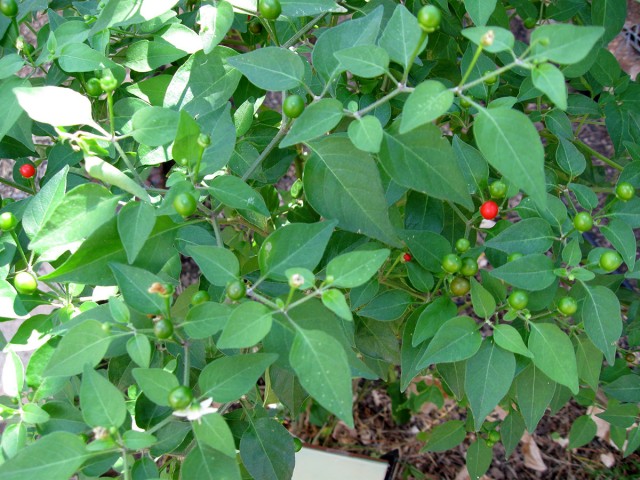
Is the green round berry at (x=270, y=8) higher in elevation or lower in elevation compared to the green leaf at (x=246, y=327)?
higher

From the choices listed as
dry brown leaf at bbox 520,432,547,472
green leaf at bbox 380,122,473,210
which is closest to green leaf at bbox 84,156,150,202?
green leaf at bbox 380,122,473,210

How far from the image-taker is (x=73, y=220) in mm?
758

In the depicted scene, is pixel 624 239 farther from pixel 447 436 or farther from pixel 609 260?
pixel 447 436

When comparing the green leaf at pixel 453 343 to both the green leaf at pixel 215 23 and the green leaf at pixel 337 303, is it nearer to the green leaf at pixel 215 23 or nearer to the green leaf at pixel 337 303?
the green leaf at pixel 337 303

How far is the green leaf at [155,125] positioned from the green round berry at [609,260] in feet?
1.99

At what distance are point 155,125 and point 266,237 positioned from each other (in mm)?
218

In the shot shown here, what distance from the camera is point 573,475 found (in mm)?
2020

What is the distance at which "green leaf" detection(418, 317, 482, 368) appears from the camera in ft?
2.77

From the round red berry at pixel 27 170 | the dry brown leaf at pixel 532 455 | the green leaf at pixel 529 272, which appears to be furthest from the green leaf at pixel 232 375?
the dry brown leaf at pixel 532 455

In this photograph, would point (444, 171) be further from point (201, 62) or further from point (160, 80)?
point (160, 80)

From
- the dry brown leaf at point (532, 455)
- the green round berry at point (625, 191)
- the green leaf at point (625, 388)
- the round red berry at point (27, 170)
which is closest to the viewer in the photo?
the green round berry at point (625, 191)

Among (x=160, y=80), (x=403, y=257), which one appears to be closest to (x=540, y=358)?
(x=403, y=257)

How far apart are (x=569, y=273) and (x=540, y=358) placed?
0.12 m

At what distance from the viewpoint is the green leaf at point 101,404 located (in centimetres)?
71
